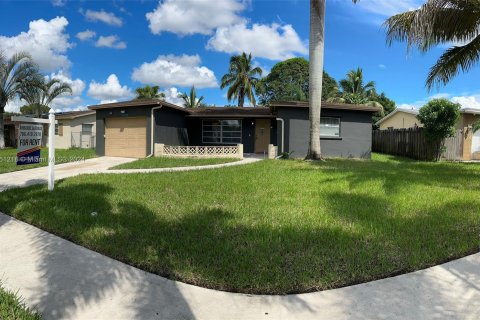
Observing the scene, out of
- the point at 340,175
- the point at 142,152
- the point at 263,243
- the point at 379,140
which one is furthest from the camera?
the point at 379,140

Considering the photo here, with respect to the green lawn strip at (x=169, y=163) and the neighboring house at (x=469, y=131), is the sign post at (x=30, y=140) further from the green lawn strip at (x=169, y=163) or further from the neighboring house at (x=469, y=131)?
the neighboring house at (x=469, y=131)

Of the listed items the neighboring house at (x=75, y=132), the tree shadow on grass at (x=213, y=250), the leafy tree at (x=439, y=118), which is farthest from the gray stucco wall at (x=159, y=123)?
the leafy tree at (x=439, y=118)

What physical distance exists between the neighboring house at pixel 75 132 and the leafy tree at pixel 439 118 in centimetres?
2311

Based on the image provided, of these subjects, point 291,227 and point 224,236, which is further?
point 291,227

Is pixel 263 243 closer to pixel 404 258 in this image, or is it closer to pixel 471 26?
pixel 404 258

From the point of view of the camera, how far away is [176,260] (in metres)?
3.92

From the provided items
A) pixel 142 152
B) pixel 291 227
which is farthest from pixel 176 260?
pixel 142 152

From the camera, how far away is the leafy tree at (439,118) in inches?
664

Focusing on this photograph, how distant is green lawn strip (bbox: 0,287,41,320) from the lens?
286 centimetres

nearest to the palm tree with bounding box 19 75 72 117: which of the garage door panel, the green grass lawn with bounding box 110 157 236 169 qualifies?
the garage door panel

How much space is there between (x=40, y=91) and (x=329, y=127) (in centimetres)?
2246

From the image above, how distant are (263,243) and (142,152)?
14.0 meters

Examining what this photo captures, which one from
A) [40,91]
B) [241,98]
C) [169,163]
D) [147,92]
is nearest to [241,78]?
[241,98]

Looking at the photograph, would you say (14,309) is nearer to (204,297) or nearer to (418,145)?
(204,297)
